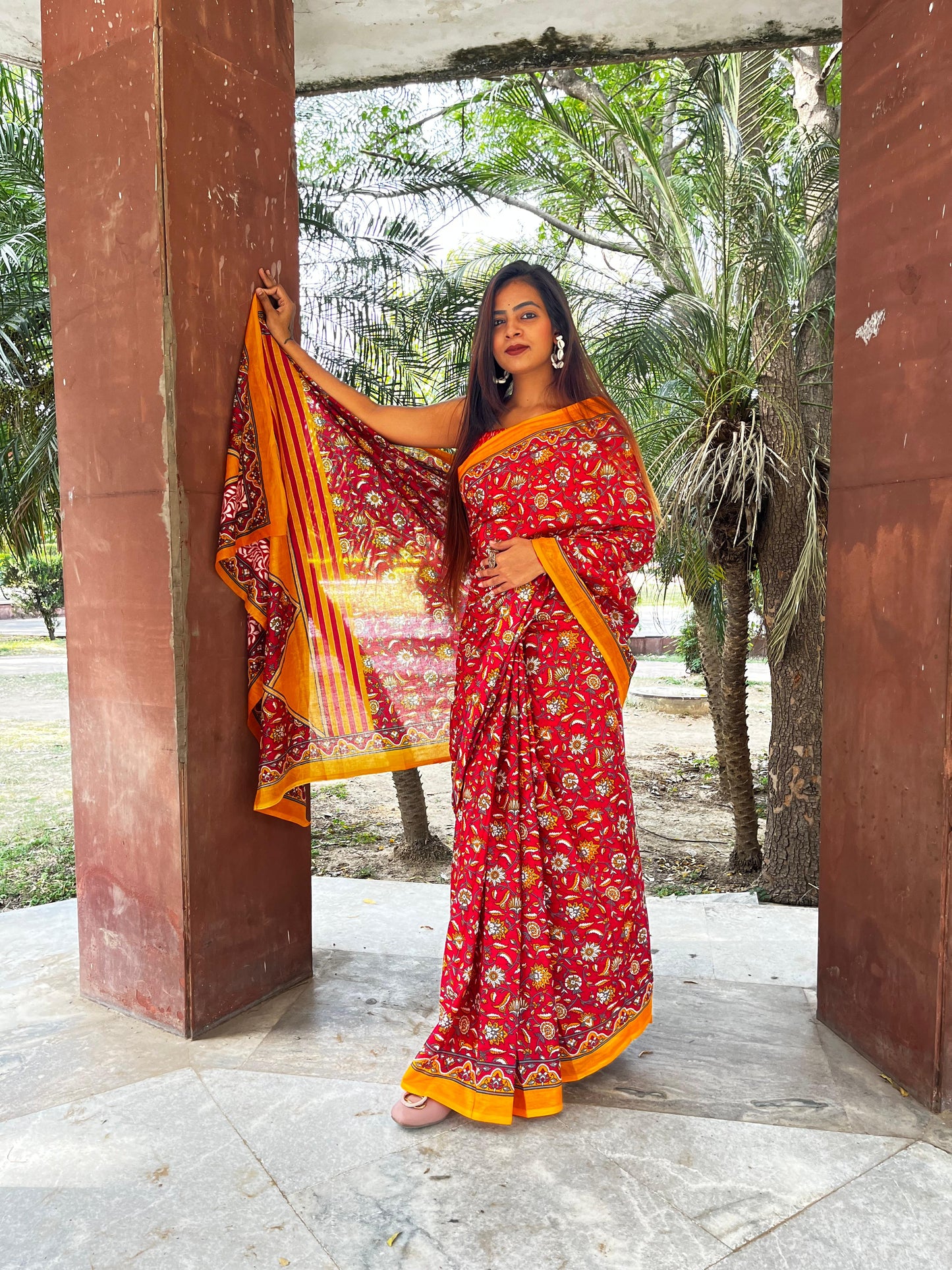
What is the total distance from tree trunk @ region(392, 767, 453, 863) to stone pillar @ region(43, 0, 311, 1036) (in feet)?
15.4

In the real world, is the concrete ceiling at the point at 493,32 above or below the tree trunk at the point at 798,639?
above

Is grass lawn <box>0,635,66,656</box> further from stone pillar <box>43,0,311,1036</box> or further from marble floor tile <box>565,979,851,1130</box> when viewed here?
marble floor tile <box>565,979,851,1130</box>

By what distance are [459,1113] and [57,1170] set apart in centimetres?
83

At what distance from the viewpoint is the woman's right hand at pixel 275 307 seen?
2521 millimetres

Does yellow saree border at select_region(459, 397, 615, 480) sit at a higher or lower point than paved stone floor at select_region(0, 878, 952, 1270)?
higher

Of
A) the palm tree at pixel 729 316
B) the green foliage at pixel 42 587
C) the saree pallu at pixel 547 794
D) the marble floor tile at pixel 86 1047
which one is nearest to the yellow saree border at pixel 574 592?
the saree pallu at pixel 547 794

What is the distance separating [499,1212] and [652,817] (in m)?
8.12

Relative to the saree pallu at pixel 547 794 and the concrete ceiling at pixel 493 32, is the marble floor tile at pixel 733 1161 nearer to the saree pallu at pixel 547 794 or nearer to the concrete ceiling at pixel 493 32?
the saree pallu at pixel 547 794

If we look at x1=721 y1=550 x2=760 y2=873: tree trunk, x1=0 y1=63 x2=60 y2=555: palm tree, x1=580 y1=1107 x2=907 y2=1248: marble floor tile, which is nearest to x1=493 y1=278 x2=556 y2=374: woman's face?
x1=580 y1=1107 x2=907 y2=1248: marble floor tile

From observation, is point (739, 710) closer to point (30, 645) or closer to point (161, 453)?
point (161, 453)

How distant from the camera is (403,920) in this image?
3277mm

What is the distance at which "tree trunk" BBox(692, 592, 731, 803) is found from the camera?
849 centimetres

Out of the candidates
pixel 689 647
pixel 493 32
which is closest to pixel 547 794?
pixel 493 32

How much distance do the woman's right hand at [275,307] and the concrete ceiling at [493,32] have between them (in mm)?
1184
